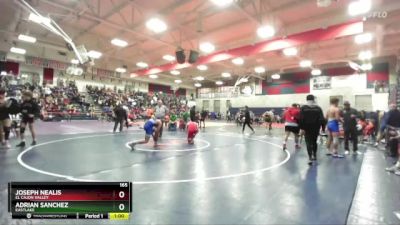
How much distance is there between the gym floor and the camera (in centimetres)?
284

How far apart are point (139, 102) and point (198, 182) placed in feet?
84.9

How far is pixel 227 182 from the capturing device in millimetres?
4121

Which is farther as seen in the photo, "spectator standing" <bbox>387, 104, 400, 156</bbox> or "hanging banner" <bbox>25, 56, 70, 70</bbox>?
"hanging banner" <bbox>25, 56, 70, 70</bbox>

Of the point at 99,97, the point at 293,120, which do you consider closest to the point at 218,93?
the point at 99,97

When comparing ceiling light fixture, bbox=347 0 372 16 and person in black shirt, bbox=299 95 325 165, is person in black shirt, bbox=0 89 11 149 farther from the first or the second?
ceiling light fixture, bbox=347 0 372 16

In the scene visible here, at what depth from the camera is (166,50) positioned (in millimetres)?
19266

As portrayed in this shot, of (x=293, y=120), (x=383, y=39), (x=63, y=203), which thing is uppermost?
(x=383, y=39)

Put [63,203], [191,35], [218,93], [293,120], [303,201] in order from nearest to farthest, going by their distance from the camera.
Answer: [63,203] < [303,201] < [293,120] < [191,35] < [218,93]

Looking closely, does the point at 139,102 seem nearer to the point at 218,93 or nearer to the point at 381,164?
the point at 218,93

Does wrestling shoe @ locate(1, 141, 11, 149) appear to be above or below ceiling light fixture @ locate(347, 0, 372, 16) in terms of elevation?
below

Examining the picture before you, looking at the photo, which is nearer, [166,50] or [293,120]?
[293,120]

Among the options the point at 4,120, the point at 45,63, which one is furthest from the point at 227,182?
the point at 45,63
